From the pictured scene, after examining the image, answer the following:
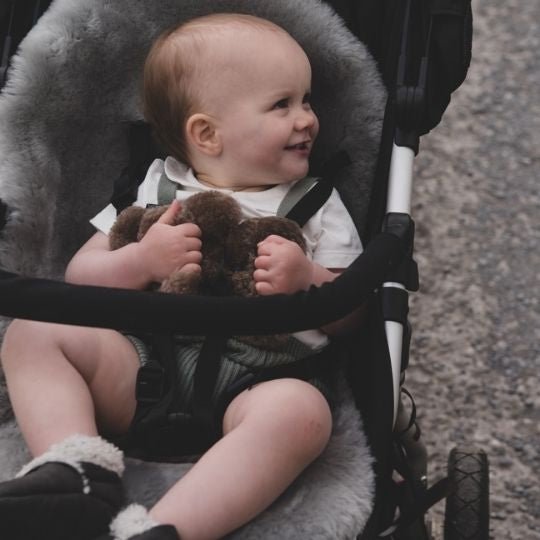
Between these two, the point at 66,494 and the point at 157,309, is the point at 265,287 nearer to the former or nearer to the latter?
the point at 157,309

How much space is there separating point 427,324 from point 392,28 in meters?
0.95

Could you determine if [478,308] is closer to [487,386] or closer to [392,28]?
[487,386]

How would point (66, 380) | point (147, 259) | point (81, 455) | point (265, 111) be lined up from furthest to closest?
point (265, 111) → point (147, 259) → point (66, 380) → point (81, 455)

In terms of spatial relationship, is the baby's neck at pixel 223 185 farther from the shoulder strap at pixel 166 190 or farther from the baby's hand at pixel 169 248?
the baby's hand at pixel 169 248

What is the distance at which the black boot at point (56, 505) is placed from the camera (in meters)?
1.02

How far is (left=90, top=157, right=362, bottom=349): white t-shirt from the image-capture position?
4.93ft

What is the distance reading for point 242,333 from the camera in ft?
3.51

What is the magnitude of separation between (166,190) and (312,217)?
240 millimetres

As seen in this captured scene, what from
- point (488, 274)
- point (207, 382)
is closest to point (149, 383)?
point (207, 382)

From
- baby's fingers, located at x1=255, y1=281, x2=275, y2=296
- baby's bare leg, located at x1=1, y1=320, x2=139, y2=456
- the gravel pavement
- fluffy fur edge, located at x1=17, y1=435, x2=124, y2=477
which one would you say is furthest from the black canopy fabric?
the gravel pavement

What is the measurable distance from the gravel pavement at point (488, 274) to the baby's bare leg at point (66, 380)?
896 millimetres

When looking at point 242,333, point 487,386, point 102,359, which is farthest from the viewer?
point 487,386

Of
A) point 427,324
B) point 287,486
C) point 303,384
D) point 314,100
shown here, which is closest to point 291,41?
point 314,100

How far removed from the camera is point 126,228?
1.47 m
